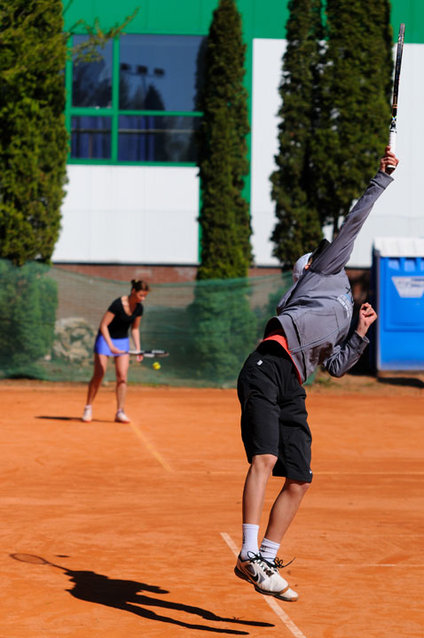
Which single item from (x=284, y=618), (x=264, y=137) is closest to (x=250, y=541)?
(x=284, y=618)

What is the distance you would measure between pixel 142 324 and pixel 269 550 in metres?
14.1

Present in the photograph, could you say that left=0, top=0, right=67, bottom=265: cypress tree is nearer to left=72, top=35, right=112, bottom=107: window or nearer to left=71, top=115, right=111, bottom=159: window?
left=71, top=115, right=111, bottom=159: window

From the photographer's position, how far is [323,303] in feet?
19.0

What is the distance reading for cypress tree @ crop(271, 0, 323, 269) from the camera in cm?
2275

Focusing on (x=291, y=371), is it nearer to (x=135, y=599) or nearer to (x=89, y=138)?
(x=135, y=599)

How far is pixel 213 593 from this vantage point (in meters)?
6.27

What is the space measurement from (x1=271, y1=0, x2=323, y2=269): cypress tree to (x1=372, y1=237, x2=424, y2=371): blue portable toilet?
7.42 ft

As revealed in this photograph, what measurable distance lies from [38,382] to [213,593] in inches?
534

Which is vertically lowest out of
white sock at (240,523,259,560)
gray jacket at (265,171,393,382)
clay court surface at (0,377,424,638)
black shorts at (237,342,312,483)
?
clay court surface at (0,377,424,638)

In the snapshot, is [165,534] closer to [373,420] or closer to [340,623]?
[340,623]

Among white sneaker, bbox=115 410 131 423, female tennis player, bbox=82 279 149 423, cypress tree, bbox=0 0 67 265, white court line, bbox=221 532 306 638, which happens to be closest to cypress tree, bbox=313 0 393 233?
cypress tree, bbox=0 0 67 265

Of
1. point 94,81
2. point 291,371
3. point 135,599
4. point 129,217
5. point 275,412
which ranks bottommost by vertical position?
point 135,599

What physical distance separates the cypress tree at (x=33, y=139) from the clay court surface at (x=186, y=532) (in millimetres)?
6417

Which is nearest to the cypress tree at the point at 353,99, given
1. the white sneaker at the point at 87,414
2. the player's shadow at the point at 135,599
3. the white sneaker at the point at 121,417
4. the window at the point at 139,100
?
the window at the point at 139,100
